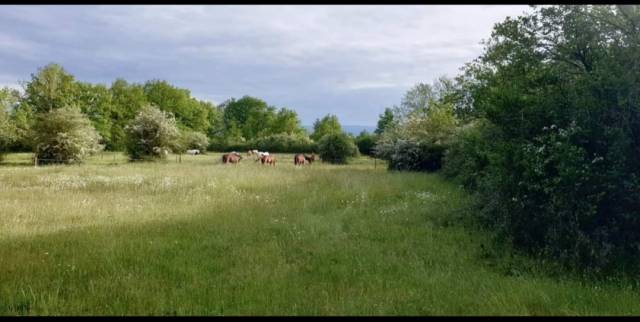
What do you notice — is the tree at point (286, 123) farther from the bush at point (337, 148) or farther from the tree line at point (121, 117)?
the bush at point (337, 148)

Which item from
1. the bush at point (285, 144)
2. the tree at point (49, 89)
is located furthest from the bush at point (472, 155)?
the tree at point (49, 89)

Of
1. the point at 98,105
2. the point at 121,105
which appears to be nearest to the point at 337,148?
the point at 98,105

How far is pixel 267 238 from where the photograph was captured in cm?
693

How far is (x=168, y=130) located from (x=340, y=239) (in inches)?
1069

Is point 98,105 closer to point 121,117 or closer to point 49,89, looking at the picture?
point 121,117

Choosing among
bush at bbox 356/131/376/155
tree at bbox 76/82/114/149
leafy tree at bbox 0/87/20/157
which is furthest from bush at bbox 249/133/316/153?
leafy tree at bbox 0/87/20/157

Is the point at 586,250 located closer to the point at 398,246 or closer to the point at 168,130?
the point at 398,246

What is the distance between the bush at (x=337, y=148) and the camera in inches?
1283

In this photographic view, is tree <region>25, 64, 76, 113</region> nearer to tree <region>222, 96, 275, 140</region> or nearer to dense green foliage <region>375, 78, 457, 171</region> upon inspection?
tree <region>222, 96, 275, 140</region>

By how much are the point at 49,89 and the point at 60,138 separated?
1922cm

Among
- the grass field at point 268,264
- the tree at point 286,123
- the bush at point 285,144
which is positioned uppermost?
the tree at point 286,123

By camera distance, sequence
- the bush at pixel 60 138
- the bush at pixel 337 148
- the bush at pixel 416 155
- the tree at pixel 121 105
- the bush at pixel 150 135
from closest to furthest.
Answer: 1. the bush at pixel 416 155
2. the bush at pixel 60 138
3. the bush at pixel 150 135
4. the bush at pixel 337 148
5. the tree at pixel 121 105

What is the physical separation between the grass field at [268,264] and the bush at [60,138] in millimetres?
19817
